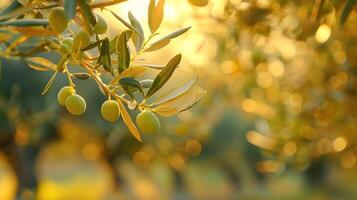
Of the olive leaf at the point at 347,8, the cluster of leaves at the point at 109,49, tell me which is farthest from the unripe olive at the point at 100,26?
the olive leaf at the point at 347,8

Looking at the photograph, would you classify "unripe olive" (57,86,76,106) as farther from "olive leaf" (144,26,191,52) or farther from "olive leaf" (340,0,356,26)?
"olive leaf" (340,0,356,26)

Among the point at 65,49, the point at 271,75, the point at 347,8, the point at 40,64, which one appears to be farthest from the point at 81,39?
the point at 271,75

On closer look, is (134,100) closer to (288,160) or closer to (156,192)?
(288,160)

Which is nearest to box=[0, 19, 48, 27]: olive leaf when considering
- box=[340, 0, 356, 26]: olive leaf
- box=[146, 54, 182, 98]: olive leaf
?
box=[146, 54, 182, 98]: olive leaf

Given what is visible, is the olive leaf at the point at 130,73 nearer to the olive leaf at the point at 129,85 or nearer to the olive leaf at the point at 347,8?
the olive leaf at the point at 129,85

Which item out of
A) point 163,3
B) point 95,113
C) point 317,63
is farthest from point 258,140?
point 95,113

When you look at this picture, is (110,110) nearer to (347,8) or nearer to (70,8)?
(70,8)

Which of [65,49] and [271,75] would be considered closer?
[65,49]
